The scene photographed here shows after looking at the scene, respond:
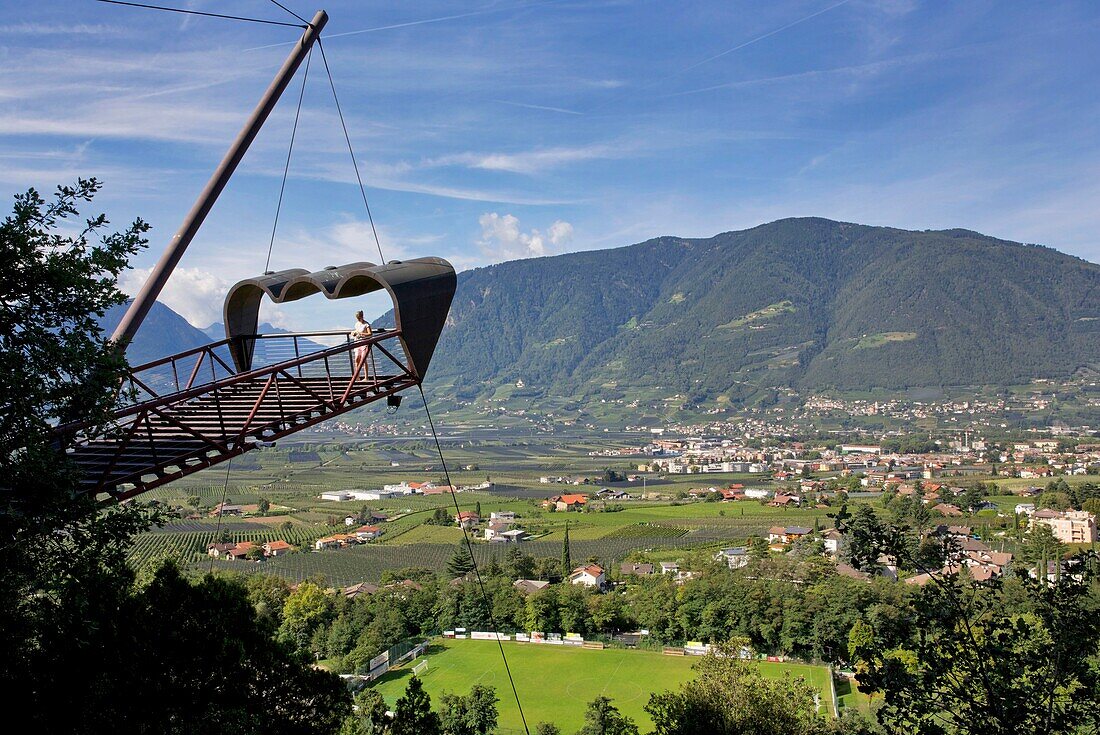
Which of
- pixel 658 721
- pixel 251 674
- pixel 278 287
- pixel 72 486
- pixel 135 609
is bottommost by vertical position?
pixel 658 721

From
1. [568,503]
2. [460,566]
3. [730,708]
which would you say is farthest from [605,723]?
[568,503]

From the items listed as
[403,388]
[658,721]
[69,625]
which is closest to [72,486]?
[69,625]

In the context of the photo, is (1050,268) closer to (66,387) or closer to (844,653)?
(844,653)

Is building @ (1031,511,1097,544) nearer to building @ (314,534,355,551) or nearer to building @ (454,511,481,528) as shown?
building @ (454,511,481,528)

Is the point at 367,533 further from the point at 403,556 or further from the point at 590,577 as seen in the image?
the point at 590,577

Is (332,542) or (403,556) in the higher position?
(332,542)
